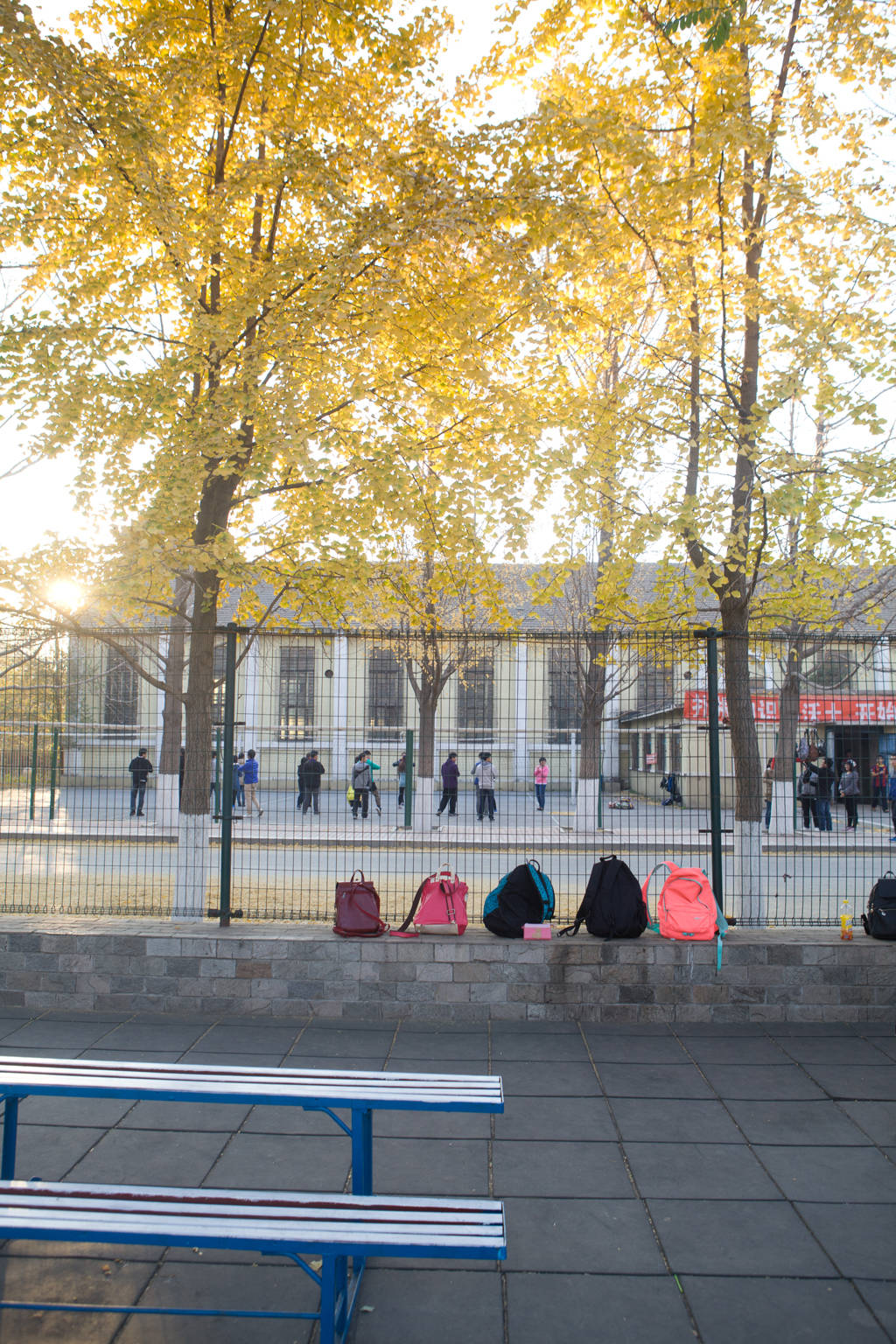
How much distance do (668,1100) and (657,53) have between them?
765 centimetres

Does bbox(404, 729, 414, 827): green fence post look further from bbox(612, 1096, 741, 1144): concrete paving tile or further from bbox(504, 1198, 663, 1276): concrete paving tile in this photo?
bbox(504, 1198, 663, 1276): concrete paving tile

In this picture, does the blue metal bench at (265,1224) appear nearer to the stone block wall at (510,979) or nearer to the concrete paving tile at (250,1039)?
the concrete paving tile at (250,1039)

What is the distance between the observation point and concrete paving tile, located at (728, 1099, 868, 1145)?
158 inches

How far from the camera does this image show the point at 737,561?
7582 millimetres

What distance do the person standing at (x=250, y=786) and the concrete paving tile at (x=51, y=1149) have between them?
16.7 ft

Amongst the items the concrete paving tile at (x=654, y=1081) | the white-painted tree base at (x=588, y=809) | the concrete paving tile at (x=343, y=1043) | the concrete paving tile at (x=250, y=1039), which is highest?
the white-painted tree base at (x=588, y=809)

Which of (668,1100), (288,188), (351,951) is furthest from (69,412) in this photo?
(668,1100)

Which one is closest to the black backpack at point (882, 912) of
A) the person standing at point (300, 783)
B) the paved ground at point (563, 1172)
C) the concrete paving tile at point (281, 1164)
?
the paved ground at point (563, 1172)

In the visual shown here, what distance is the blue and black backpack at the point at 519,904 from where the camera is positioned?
5.84 m

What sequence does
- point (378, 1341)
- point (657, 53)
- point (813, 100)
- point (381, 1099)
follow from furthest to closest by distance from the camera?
point (813, 100) → point (657, 53) → point (381, 1099) → point (378, 1341)

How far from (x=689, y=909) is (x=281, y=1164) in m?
3.24

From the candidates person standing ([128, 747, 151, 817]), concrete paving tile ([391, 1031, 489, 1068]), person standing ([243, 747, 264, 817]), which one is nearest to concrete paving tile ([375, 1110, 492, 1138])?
concrete paving tile ([391, 1031, 489, 1068])

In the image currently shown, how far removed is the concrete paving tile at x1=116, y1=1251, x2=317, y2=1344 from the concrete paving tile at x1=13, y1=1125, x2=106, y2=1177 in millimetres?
870

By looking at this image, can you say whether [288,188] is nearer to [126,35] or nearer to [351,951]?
[126,35]
